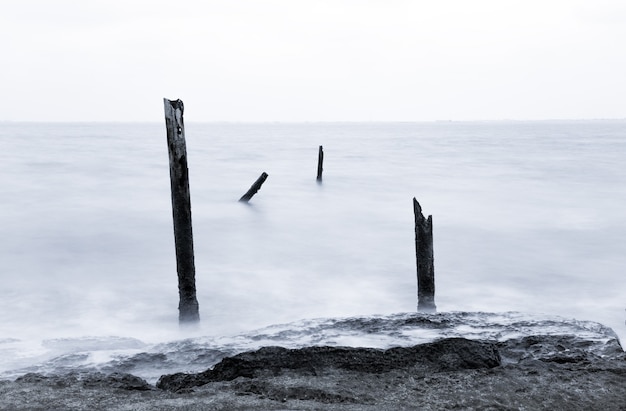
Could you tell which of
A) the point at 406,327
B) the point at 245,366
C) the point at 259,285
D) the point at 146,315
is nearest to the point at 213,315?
the point at 146,315

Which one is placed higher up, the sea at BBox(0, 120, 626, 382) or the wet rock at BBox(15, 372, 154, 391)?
the wet rock at BBox(15, 372, 154, 391)

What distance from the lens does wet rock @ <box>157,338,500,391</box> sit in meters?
4.19

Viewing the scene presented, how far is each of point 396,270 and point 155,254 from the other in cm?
412

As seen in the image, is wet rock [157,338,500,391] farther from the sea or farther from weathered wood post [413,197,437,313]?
weathered wood post [413,197,437,313]

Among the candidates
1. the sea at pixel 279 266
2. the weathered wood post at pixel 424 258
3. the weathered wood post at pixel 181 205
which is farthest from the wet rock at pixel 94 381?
the weathered wood post at pixel 424 258

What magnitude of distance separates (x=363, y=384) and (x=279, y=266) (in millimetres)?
6399

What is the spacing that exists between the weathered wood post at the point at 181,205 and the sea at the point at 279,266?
333 mm

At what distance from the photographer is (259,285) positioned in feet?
29.8

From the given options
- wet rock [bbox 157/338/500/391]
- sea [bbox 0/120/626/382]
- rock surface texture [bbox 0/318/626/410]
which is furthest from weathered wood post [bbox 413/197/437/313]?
wet rock [bbox 157/338/500/391]

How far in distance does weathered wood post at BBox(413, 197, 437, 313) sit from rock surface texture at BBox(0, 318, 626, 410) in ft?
7.89

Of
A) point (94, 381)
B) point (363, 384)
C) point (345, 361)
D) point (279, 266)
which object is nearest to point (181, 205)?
point (94, 381)

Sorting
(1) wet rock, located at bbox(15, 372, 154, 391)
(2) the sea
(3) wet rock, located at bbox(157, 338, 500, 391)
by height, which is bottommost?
(2) the sea

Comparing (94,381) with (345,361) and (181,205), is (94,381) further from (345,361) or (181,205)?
(181,205)

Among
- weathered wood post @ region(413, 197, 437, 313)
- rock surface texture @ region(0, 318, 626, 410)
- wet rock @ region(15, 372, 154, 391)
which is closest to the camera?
A: rock surface texture @ region(0, 318, 626, 410)
